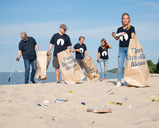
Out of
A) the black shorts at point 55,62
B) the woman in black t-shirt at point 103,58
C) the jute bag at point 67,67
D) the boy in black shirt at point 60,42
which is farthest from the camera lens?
the woman in black t-shirt at point 103,58

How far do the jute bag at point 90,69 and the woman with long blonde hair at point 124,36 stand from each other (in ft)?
6.96

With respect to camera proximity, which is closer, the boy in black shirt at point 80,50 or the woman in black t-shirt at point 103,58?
the boy in black shirt at point 80,50

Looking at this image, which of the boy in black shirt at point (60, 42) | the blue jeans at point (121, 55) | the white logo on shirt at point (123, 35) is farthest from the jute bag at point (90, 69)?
the white logo on shirt at point (123, 35)

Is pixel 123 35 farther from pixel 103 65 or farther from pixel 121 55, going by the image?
pixel 103 65

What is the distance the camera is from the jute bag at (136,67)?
4.78 metres

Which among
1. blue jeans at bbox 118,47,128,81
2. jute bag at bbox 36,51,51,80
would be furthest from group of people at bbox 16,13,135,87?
jute bag at bbox 36,51,51,80

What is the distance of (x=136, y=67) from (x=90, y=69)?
2667mm

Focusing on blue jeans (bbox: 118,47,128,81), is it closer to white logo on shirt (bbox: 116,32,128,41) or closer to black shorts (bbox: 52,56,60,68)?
white logo on shirt (bbox: 116,32,128,41)

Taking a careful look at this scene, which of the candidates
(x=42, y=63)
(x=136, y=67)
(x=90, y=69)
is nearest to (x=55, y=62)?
(x=42, y=63)

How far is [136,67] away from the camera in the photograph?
4793 millimetres

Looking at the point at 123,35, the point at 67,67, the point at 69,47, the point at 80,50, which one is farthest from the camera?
the point at 80,50

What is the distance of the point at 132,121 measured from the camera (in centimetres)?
221

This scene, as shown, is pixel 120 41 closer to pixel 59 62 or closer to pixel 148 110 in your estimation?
pixel 59 62

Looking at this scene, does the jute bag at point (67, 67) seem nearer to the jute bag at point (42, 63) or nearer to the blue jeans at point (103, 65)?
the jute bag at point (42, 63)
